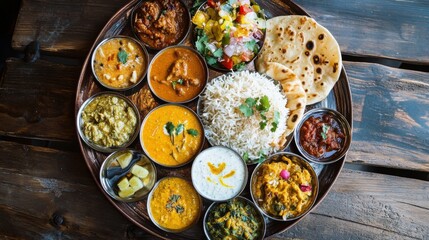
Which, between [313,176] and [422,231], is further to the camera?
[422,231]

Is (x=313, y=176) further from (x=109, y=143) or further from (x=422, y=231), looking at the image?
(x=109, y=143)

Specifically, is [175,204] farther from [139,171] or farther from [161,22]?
[161,22]

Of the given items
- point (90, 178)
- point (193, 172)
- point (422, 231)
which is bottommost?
point (422, 231)

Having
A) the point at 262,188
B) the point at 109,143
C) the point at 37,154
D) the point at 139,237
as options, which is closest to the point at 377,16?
the point at 262,188

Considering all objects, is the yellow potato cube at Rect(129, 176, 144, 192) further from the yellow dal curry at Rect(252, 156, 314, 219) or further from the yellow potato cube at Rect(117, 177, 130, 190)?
the yellow dal curry at Rect(252, 156, 314, 219)

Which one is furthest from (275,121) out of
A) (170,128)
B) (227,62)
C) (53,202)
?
(53,202)

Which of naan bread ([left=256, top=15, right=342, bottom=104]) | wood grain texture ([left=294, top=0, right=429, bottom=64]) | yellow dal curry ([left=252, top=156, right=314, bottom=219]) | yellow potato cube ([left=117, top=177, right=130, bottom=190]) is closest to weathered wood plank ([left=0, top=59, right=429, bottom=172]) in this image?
wood grain texture ([left=294, top=0, right=429, bottom=64])

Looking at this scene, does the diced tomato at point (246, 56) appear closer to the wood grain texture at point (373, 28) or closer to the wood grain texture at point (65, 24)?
the wood grain texture at point (373, 28)

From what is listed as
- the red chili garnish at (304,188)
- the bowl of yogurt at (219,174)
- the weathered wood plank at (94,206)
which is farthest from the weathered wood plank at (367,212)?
the bowl of yogurt at (219,174)
